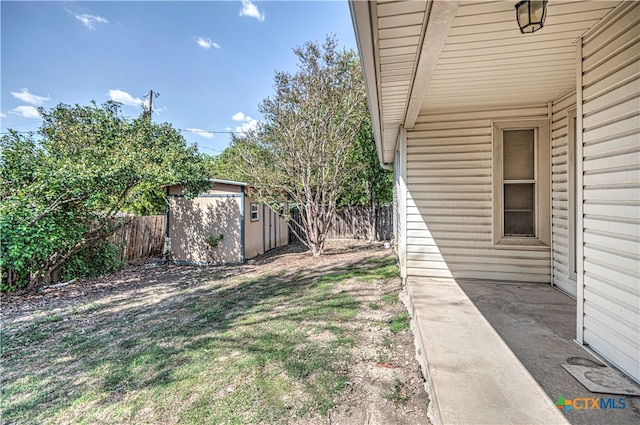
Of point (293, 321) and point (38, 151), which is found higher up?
point (38, 151)

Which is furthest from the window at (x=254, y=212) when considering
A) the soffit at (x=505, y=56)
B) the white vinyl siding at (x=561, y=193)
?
the white vinyl siding at (x=561, y=193)

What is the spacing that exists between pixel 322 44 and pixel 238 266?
20.5 ft

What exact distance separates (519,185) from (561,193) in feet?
1.53

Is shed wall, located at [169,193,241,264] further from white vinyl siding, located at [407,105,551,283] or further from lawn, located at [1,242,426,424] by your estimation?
white vinyl siding, located at [407,105,551,283]

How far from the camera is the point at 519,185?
3680 millimetres

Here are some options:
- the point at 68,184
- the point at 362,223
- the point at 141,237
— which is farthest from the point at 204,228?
the point at 362,223

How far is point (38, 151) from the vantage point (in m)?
5.33

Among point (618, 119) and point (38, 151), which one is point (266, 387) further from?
point (38, 151)

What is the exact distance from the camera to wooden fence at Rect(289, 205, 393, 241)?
37.8 feet

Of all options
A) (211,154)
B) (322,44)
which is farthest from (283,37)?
(211,154)

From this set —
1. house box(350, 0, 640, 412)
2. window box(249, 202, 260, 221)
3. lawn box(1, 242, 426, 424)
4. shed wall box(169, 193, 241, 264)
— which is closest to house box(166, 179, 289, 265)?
shed wall box(169, 193, 241, 264)

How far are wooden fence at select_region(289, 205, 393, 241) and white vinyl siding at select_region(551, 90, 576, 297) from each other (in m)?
7.87

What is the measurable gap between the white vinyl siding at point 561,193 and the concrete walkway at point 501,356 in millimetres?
284

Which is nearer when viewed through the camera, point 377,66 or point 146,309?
point 377,66
